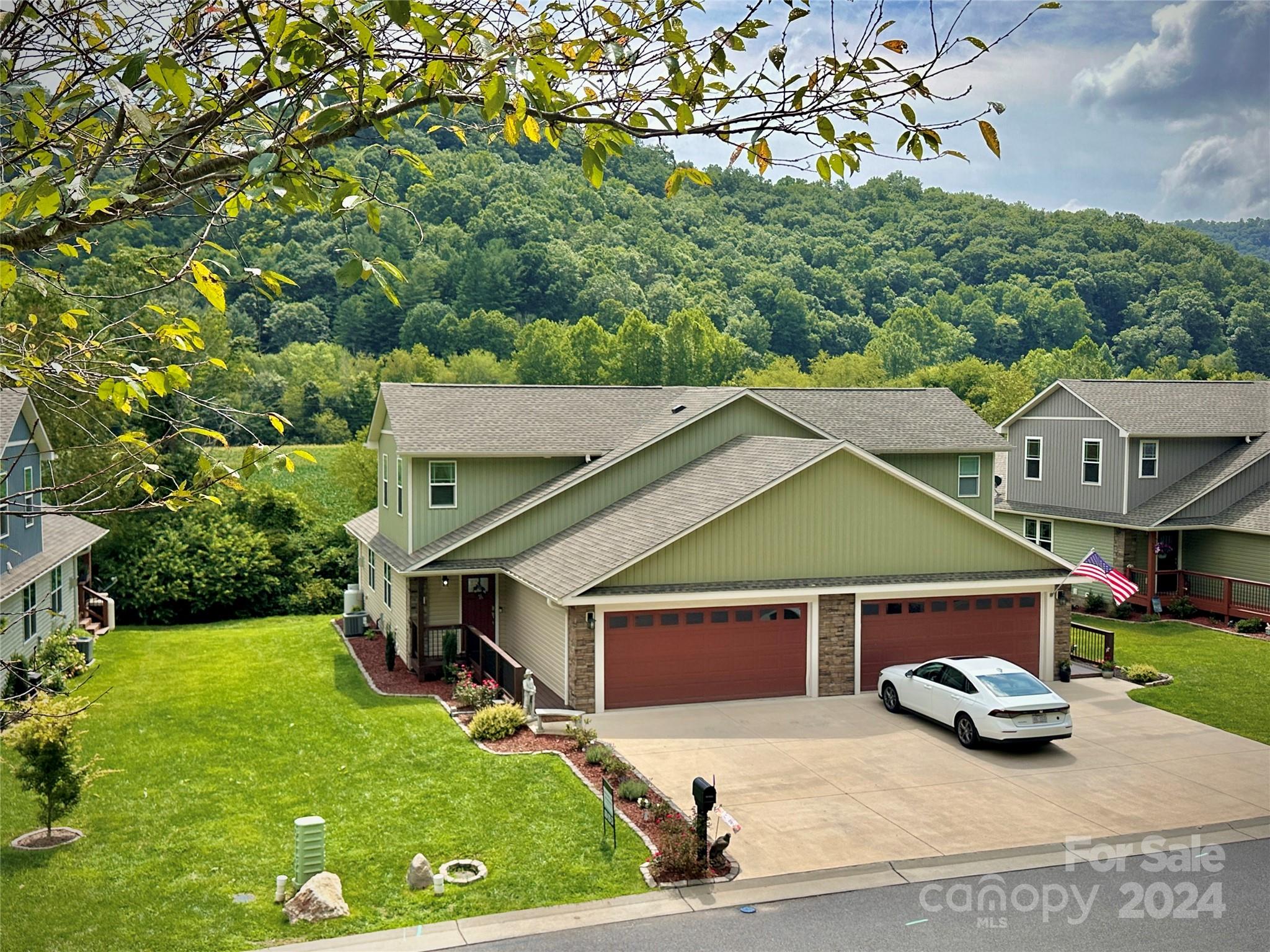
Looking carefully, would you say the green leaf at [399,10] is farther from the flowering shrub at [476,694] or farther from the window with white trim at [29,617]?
the window with white trim at [29,617]

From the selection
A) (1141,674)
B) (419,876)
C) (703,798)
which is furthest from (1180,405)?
(419,876)

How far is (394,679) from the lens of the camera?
2417 cm

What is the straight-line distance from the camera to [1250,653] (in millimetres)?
26844

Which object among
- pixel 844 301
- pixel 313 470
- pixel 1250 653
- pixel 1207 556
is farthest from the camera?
pixel 844 301

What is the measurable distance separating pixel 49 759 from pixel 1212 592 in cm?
3086

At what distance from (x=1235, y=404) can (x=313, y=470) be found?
40548 millimetres

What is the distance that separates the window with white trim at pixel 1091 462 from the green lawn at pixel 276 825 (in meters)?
24.2

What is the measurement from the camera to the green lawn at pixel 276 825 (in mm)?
11562

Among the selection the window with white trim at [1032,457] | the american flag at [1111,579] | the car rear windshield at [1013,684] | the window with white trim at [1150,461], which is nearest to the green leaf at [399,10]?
the car rear windshield at [1013,684]

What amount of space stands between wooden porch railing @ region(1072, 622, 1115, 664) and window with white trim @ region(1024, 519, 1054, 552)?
36.4 feet

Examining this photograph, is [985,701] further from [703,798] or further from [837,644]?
[703,798]

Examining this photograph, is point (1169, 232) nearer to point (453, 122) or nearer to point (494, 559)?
point (494, 559)

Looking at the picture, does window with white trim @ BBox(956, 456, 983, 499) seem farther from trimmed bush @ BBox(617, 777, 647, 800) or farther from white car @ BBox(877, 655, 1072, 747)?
trimmed bush @ BBox(617, 777, 647, 800)

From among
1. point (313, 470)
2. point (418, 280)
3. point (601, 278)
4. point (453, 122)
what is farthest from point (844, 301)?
point (453, 122)
